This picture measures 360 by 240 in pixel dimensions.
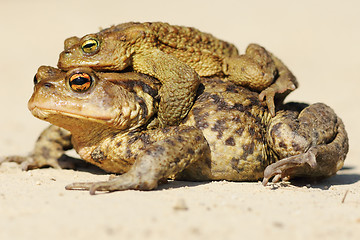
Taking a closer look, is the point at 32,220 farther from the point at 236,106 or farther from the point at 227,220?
the point at 236,106

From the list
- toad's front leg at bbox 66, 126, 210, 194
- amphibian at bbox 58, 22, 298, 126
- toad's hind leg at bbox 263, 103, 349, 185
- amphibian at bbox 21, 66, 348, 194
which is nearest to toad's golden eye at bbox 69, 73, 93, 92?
amphibian at bbox 21, 66, 348, 194

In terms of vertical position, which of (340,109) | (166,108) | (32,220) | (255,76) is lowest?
(340,109)

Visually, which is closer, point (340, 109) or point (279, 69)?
point (279, 69)

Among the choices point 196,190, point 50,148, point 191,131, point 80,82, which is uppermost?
point 80,82

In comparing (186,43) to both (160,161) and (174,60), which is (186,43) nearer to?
(174,60)

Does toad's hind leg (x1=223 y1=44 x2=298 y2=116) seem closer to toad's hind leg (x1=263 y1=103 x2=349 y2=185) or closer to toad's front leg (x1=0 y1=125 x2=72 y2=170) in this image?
toad's hind leg (x1=263 y1=103 x2=349 y2=185)

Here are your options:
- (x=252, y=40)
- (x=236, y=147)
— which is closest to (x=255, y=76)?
(x=236, y=147)

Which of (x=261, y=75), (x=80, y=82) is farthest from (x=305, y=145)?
(x=80, y=82)
